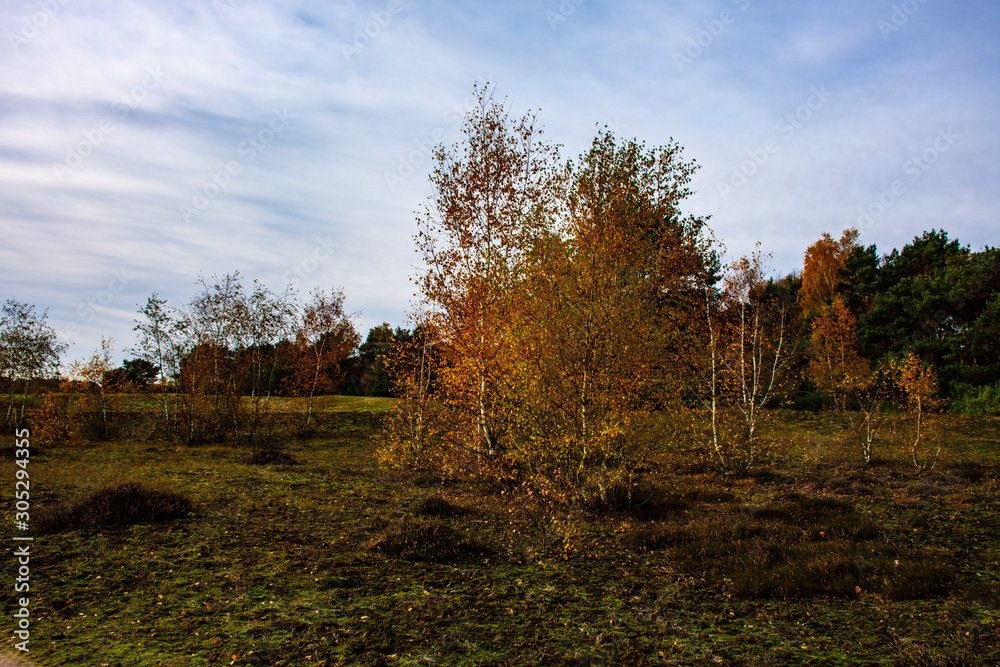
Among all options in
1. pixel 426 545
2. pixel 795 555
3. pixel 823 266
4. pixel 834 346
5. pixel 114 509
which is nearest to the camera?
pixel 795 555

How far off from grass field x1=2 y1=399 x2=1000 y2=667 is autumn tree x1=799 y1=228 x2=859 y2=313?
48795 mm

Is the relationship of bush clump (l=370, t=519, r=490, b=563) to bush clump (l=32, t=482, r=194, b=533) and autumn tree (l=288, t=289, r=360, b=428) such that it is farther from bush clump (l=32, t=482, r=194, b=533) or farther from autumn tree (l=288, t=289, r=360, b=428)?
autumn tree (l=288, t=289, r=360, b=428)

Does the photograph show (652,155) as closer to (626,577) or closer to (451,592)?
(626,577)

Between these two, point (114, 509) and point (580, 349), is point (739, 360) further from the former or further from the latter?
point (114, 509)

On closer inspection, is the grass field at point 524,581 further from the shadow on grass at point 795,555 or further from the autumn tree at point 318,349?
the autumn tree at point 318,349

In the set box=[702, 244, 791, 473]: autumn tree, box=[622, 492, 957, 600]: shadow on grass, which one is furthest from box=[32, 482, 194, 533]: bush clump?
box=[702, 244, 791, 473]: autumn tree

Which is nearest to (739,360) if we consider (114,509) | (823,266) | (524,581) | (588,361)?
(588,361)

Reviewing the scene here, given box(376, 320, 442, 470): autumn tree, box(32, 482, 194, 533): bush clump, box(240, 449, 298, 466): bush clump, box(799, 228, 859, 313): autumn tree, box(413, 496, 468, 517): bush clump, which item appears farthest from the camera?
box(799, 228, 859, 313): autumn tree

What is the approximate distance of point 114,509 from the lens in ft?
36.3

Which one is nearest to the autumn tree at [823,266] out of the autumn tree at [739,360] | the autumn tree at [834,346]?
the autumn tree at [834,346]

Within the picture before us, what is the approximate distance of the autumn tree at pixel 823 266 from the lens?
58.5 meters

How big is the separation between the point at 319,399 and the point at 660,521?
2842 cm

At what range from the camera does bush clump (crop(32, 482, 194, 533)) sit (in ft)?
34.7

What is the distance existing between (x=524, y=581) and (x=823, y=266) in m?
66.2
